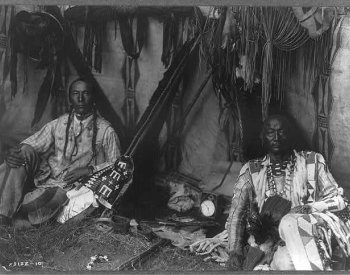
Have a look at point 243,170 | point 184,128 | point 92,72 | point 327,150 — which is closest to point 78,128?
point 92,72

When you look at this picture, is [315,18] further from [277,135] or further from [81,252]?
[81,252]

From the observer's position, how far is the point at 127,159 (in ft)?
27.2

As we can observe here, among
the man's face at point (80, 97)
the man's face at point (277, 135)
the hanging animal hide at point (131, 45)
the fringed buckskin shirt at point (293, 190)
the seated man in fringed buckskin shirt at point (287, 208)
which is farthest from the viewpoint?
the man's face at point (80, 97)

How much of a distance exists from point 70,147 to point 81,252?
3.70 ft

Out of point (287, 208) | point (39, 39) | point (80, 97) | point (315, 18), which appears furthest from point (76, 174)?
point (315, 18)

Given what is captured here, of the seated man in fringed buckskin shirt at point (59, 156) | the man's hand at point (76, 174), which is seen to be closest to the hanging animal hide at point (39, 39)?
the seated man in fringed buckskin shirt at point (59, 156)

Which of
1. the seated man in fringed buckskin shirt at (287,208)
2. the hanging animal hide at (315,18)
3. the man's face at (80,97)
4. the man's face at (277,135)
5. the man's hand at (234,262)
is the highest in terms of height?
the hanging animal hide at (315,18)

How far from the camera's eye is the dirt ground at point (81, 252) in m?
8.09

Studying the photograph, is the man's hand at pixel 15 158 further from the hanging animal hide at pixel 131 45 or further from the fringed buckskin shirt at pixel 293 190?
the fringed buckskin shirt at pixel 293 190

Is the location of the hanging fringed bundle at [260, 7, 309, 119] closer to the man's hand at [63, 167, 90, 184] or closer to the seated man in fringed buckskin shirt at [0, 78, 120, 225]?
the seated man in fringed buckskin shirt at [0, 78, 120, 225]

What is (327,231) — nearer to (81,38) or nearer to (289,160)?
(289,160)

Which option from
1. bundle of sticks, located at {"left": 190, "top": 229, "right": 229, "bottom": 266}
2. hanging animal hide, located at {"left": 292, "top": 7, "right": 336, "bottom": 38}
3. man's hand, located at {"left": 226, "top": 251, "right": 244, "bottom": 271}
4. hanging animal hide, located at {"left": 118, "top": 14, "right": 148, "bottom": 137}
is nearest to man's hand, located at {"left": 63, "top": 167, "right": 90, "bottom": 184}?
hanging animal hide, located at {"left": 118, "top": 14, "right": 148, "bottom": 137}

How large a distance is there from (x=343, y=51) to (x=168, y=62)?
1806 mm

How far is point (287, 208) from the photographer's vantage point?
800 cm
